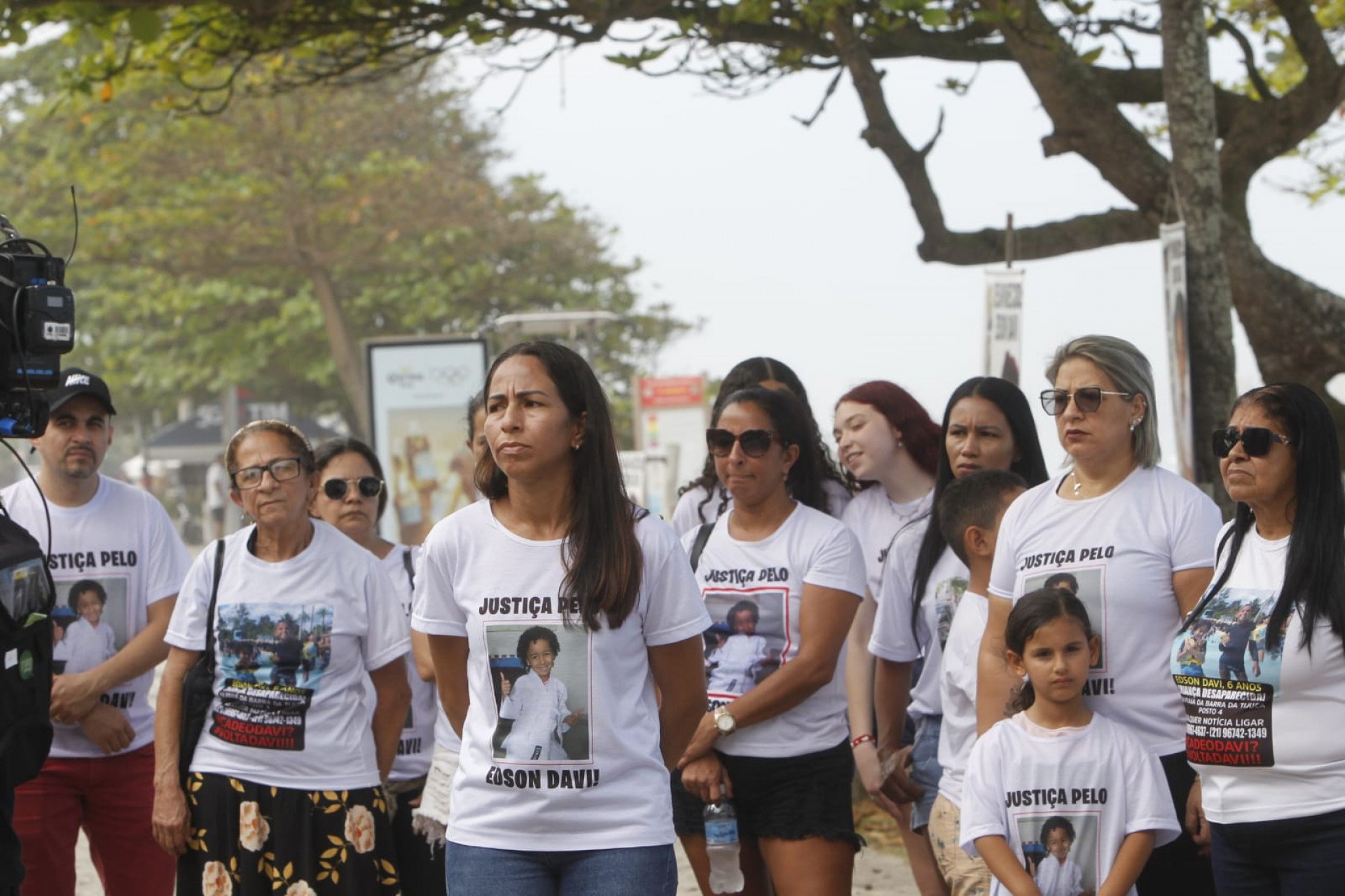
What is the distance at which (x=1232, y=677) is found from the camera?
3.98m

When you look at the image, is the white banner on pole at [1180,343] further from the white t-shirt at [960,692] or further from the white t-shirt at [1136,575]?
the white t-shirt at [1136,575]

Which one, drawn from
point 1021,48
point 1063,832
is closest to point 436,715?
point 1063,832

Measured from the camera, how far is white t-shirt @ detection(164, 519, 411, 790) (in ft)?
16.5

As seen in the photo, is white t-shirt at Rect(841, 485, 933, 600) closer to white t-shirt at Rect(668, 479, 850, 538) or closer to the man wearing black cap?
white t-shirt at Rect(668, 479, 850, 538)

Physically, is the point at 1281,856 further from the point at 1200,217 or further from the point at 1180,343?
the point at 1200,217

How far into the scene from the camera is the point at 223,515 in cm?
3350

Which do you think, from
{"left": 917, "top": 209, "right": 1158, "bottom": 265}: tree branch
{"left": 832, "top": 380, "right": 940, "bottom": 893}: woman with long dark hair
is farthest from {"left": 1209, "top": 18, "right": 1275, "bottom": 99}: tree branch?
{"left": 832, "top": 380, "right": 940, "bottom": 893}: woman with long dark hair

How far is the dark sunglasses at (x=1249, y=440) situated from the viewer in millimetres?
4105

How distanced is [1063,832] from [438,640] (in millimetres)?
1649

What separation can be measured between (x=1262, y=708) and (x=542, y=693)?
1.66 m

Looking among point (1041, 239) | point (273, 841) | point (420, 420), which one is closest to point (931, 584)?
point (273, 841)

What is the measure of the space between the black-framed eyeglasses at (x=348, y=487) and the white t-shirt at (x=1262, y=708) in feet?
9.66

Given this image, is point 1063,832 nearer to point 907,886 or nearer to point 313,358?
point 907,886

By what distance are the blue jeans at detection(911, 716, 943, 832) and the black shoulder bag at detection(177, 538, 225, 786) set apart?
2155 millimetres
